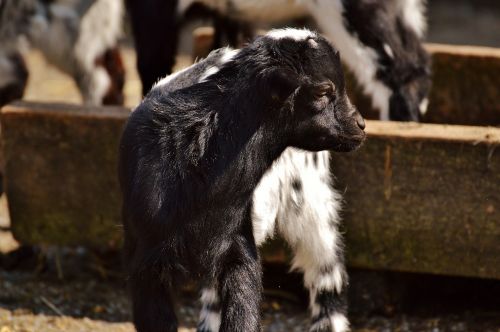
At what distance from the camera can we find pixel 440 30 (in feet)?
32.7

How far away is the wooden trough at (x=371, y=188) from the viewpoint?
4.12m

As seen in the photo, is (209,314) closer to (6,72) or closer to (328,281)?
(328,281)

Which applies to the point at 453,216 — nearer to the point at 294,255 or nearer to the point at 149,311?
the point at 294,255

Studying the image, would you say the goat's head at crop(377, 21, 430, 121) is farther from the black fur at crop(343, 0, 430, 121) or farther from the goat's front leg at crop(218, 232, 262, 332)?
the goat's front leg at crop(218, 232, 262, 332)

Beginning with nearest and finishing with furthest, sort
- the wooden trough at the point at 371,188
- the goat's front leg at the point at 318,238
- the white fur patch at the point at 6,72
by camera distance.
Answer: the goat's front leg at the point at 318,238 < the wooden trough at the point at 371,188 < the white fur patch at the point at 6,72

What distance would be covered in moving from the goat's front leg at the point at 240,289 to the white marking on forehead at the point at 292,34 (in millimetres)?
664

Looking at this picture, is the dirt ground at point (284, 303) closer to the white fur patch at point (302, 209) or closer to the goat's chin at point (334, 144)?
the white fur patch at point (302, 209)

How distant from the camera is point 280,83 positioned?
3277 mm

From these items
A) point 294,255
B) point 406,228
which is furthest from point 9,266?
point 406,228

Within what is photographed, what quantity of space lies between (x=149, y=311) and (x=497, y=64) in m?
2.66

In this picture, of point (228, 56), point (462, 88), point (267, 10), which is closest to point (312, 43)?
point (228, 56)

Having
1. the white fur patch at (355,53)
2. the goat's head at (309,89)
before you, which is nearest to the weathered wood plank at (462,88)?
the white fur patch at (355,53)

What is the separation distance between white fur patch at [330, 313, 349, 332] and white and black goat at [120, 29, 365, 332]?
0.61m

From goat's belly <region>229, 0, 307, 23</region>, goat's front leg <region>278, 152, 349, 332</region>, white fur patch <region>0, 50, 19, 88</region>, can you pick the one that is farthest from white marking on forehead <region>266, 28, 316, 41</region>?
white fur patch <region>0, 50, 19, 88</region>
